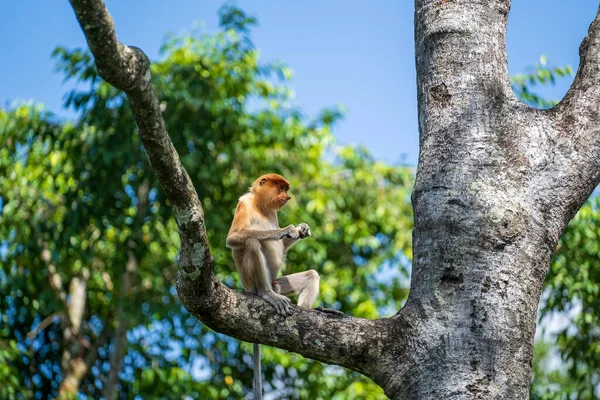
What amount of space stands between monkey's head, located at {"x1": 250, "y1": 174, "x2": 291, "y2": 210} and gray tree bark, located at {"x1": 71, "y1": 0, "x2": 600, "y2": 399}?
2.00 m

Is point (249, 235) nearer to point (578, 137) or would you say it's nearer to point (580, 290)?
point (578, 137)

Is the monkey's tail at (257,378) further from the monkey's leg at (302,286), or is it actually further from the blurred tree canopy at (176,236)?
the blurred tree canopy at (176,236)

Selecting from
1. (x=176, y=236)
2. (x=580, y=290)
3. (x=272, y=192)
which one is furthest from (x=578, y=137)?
(x=176, y=236)

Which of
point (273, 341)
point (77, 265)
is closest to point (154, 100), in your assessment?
point (273, 341)

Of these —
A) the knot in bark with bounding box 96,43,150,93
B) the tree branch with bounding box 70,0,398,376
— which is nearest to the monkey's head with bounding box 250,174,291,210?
the tree branch with bounding box 70,0,398,376

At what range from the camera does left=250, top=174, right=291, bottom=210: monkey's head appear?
5.27 meters

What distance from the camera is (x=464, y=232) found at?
3.03 m

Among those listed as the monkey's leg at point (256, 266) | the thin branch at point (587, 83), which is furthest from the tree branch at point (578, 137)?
the monkey's leg at point (256, 266)

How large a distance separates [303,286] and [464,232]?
1881 mm

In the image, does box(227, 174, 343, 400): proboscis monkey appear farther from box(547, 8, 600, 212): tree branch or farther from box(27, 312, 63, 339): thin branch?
box(27, 312, 63, 339): thin branch

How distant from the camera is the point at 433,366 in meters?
2.88

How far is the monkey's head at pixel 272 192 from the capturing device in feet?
17.3

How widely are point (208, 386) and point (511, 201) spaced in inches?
237

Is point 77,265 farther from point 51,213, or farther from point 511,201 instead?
point 511,201
